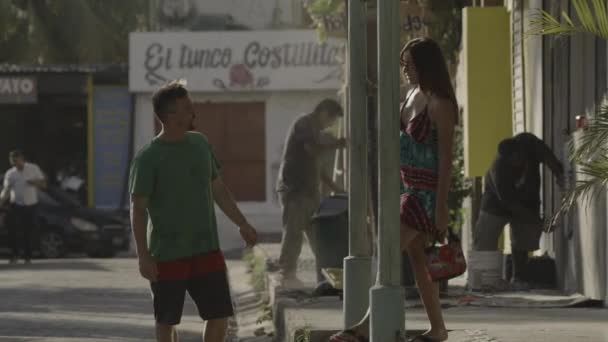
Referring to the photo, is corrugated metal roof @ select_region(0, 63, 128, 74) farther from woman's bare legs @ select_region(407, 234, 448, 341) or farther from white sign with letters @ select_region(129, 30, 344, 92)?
woman's bare legs @ select_region(407, 234, 448, 341)

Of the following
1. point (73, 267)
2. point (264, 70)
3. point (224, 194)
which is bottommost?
point (73, 267)

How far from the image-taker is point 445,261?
27.8ft

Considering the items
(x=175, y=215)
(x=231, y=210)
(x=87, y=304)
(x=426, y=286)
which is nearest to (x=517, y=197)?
(x=87, y=304)

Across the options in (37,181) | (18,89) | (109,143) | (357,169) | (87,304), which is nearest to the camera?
(357,169)

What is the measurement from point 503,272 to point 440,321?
6.00m

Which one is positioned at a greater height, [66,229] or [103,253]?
[66,229]

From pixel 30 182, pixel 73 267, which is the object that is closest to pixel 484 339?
pixel 73 267

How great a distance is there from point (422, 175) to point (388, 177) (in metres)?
0.47

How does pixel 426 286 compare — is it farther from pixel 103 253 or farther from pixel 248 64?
pixel 248 64

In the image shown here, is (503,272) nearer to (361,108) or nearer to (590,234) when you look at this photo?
(590,234)

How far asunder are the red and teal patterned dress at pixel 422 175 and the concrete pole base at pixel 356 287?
3.90 feet

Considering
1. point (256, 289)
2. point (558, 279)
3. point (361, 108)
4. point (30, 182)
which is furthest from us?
point (30, 182)

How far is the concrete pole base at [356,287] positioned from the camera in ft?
30.9

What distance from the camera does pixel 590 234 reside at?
12227mm
